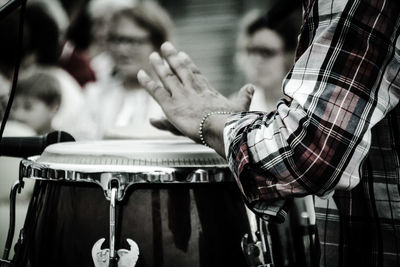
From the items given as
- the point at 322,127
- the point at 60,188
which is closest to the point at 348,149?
the point at 322,127

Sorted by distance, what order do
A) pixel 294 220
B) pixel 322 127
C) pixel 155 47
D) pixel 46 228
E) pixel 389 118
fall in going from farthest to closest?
pixel 155 47
pixel 294 220
pixel 46 228
pixel 389 118
pixel 322 127

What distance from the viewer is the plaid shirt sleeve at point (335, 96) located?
2.43ft

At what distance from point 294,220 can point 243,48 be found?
1.22 meters

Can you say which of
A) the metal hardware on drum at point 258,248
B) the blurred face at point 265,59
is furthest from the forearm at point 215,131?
the blurred face at point 265,59

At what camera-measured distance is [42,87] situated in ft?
9.81

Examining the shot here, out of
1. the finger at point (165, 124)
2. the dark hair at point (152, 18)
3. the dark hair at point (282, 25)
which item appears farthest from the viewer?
the dark hair at point (152, 18)

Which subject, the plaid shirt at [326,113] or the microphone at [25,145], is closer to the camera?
the plaid shirt at [326,113]

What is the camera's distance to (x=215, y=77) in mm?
2748

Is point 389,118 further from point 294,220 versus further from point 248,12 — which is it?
point 248,12

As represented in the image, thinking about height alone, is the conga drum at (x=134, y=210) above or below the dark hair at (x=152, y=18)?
below

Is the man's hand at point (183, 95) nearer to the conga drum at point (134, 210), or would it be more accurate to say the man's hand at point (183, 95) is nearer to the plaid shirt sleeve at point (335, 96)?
the conga drum at point (134, 210)

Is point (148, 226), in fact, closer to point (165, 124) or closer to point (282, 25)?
point (165, 124)

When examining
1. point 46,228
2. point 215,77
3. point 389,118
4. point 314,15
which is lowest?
point 46,228

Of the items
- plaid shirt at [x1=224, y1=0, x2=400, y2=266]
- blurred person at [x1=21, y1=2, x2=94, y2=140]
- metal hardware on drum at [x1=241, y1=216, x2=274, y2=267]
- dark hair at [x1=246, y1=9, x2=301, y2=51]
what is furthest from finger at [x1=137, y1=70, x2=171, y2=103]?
blurred person at [x1=21, y1=2, x2=94, y2=140]
